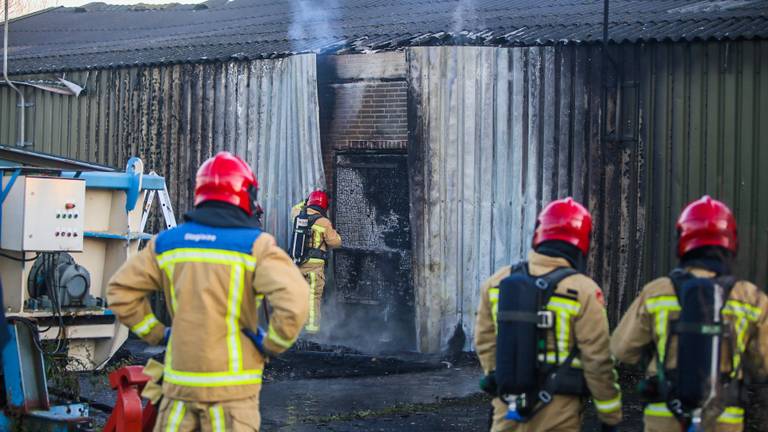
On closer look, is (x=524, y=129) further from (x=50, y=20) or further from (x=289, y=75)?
(x=50, y=20)

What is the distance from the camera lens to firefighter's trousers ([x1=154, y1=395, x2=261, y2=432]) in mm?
4973

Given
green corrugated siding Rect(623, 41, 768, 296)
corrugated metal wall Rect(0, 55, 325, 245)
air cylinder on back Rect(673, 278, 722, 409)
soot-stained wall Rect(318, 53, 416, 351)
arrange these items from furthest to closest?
corrugated metal wall Rect(0, 55, 325, 245) → soot-stained wall Rect(318, 53, 416, 351) → green corrugated siding Rect(623, 41, 768, 296) → air cylinder on back Rect(673, 278, 722, 409)

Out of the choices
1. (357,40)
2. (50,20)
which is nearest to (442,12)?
(357,40)

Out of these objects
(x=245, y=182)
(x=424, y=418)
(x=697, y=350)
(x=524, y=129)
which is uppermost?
(x=524, y=129)

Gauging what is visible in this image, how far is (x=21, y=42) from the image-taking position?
2055cm

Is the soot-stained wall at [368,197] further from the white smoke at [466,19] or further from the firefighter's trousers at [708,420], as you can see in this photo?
the firefighter's trousers at [708,420]

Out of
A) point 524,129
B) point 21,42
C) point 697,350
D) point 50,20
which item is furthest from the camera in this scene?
point 50,20

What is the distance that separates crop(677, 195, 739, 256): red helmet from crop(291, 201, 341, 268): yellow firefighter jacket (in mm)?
7457

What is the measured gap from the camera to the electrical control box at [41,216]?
26.9 feet

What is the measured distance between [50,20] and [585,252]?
20479 millimetres

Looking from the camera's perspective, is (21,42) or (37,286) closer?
(37,286)

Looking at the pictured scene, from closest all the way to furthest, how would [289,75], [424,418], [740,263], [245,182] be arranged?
1. [245,182]
2. [424,418]
3. [740,263]
4. [289,75]

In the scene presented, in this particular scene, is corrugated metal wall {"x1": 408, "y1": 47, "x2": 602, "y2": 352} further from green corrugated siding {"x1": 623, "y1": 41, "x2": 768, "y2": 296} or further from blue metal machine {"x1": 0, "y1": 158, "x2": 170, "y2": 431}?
blue metal machine {"x1": 0, "y1": 158, "x2": 170, "y2": 431}

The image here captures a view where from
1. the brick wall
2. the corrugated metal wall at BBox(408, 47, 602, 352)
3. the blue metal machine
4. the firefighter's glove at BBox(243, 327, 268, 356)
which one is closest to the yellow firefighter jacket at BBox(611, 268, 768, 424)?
the firefighter's glove at BBox(243, 327, 268, 356)
